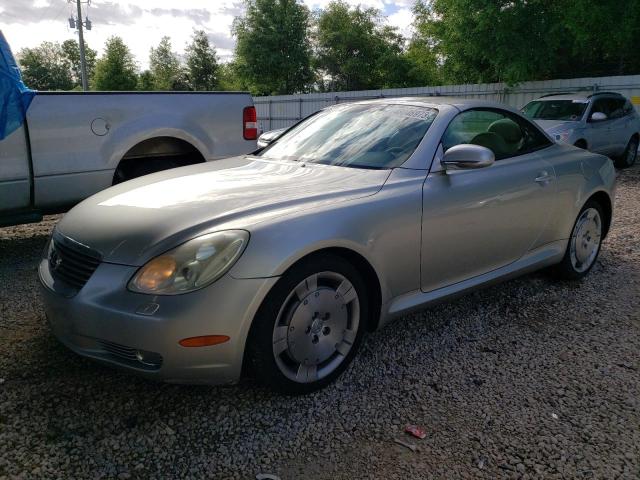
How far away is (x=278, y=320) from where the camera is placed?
2537 millimetres

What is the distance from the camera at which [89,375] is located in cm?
288

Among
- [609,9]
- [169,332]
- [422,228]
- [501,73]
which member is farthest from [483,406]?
[501,73]

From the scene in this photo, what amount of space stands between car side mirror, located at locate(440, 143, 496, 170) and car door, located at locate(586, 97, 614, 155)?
8547 mm

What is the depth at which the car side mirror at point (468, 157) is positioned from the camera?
10.4 feet

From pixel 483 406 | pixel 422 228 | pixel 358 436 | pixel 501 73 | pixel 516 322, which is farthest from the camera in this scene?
pixel 501 73

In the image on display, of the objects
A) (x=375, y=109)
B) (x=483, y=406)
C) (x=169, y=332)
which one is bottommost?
(x=483, y=406)

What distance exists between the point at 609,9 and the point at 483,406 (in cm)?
1595

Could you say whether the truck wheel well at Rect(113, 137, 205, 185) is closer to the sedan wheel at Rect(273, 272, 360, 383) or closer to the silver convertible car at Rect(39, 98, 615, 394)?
the silver convertible car at Rect(39, 98, 615, 394)

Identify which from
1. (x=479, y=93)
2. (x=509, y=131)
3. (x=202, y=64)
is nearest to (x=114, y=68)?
(x=202, y=64)

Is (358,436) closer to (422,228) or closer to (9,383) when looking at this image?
(422,228)

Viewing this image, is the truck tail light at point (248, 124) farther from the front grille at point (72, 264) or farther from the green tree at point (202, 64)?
the green tree at point (202, 64)

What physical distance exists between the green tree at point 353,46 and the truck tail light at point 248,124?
41614 millimetres

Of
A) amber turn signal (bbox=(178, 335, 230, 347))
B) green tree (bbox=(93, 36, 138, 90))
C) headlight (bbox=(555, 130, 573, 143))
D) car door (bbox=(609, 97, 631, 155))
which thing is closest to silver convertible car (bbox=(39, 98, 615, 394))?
amber turn signal (bbox=(178, 335, 230, 347))

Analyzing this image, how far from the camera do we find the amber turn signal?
2330mm
